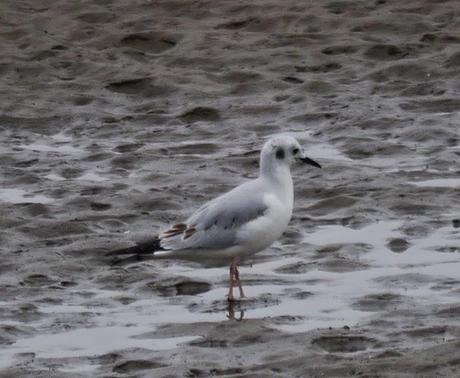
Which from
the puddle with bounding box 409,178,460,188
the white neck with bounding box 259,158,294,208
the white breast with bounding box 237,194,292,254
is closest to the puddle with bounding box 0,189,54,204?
the white neck with bounding box 259,158,294,208

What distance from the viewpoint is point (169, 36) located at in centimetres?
1603

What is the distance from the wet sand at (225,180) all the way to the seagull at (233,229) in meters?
0.25

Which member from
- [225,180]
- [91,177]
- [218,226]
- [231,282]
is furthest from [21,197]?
[231,282]

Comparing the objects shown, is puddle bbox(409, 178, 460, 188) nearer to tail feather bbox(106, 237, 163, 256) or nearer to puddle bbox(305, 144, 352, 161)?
puddle bbox(305, 144, 352, 161)

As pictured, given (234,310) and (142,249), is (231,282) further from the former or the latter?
(142,249)

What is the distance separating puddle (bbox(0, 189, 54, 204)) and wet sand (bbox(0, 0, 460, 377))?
0.4 inches

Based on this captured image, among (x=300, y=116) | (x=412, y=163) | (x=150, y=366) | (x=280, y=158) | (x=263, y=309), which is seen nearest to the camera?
(x=150, y=366)

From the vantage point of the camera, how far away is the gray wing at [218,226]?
9578 millimetres

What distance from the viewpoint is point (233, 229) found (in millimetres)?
9570

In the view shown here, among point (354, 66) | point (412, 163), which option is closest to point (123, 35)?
point (354, 66)

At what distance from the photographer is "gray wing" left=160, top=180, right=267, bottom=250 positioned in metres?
9.58

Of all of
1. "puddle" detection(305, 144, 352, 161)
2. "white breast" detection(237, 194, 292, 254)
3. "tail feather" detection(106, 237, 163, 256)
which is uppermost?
"white breast" detection(237, 194, 292, 254)

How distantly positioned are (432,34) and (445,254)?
18.7ft

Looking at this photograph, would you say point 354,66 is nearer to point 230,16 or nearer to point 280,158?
point 230,16
